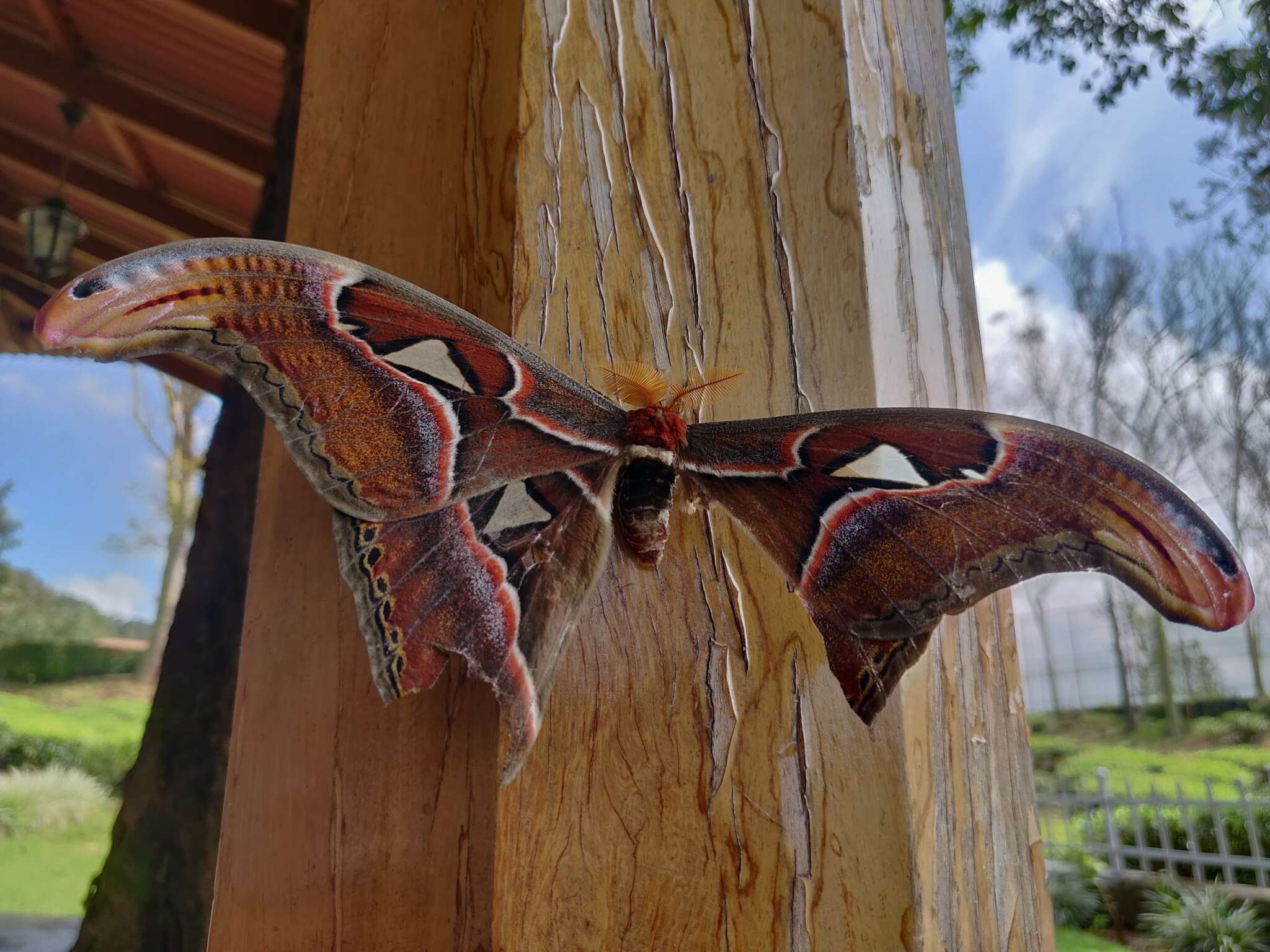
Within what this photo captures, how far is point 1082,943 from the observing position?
24.2 ft

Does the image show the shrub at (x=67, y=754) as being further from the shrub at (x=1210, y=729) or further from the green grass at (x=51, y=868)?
the shrub at (x=1210, y=729)

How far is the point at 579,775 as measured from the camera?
36.7 inches

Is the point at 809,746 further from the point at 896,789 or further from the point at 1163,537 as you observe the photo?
the point at 1163,537

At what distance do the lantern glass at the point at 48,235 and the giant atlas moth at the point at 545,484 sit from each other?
3.85 metres

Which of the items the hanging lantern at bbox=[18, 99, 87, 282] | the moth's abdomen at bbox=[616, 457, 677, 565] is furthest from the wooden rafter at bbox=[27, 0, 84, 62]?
the moth's abdomen at bbox=[616, 457, 677, 565]

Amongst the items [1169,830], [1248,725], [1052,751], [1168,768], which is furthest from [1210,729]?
[1169,830]

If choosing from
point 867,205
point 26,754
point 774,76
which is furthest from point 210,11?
point 26,754

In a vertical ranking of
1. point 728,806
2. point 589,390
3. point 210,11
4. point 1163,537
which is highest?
point 210,11

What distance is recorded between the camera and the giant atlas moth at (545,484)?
78cm

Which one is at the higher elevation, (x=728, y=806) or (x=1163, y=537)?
(x=1163, y=537)

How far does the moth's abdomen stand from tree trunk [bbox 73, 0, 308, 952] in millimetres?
2268

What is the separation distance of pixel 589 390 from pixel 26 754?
6.53 m

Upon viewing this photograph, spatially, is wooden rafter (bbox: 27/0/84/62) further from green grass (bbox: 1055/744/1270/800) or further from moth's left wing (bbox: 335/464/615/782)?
green grass (bbox: 1055/744/1270/800)

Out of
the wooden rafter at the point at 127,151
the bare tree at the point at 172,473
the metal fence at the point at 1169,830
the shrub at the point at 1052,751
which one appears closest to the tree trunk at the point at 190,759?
the wooden rafter at the point at 127,151
